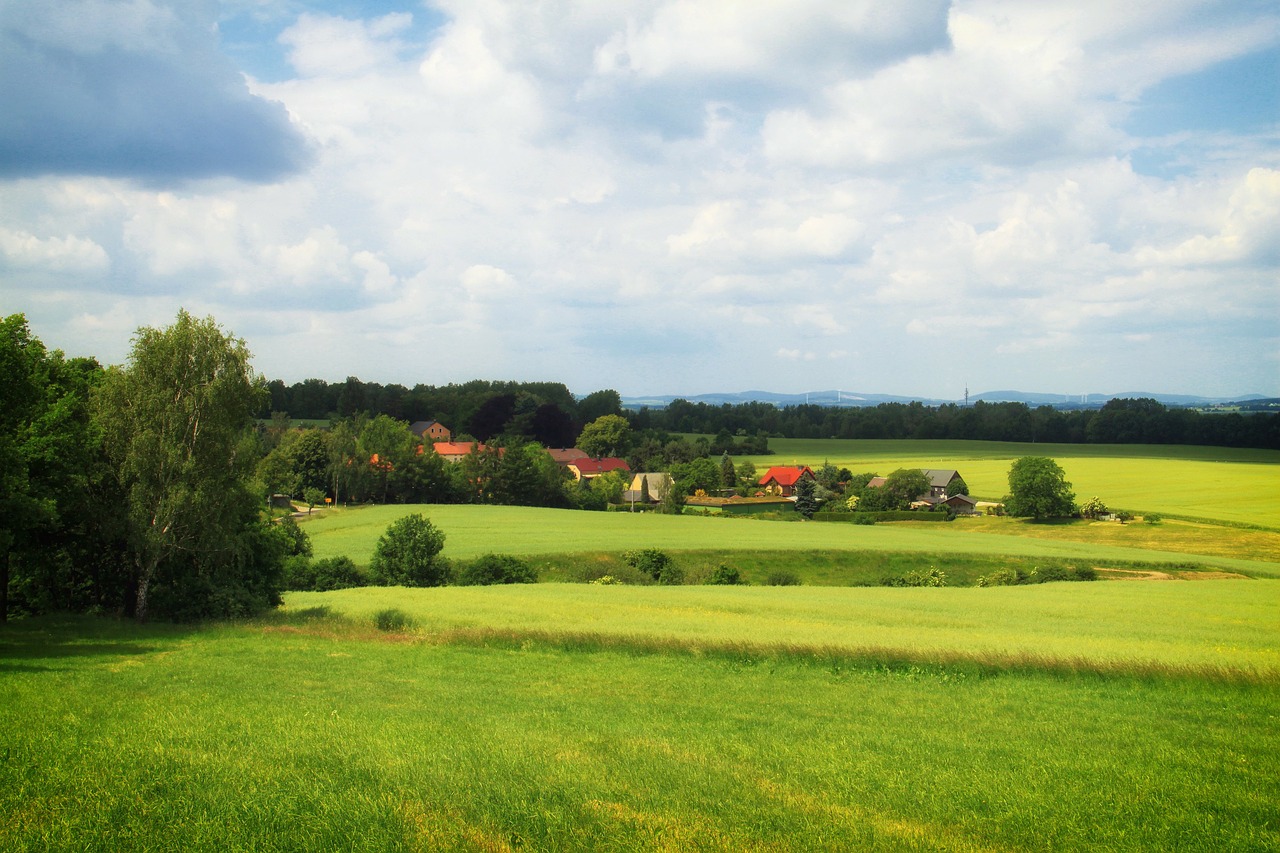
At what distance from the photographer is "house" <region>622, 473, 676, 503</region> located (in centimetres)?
10512

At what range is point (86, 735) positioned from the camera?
1108 centimetres

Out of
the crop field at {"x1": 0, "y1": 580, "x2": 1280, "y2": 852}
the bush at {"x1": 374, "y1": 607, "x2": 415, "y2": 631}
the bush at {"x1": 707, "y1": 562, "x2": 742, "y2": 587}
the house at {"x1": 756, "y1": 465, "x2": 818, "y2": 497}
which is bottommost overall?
the bush at {"x1": 707, "y1": 562, "x2": 742, "y2": 587}

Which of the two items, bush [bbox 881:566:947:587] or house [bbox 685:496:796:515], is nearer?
bush [bbox 881:566:947:587]

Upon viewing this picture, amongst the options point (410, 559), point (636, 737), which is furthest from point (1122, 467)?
point (636, 737)

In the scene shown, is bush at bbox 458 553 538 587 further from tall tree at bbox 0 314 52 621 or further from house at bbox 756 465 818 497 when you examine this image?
house at bbox 756 465 818 497

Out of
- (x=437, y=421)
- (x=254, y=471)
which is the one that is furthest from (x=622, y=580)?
(x=437, y=421)

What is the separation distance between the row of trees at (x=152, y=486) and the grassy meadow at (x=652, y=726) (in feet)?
9.05

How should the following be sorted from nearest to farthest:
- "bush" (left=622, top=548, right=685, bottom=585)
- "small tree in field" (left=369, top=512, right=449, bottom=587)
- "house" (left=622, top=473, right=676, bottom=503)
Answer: "small tree in field" (left=369, top=512, right=449, bottom=587) → "bush" (left=622, top=548, right=685, bottom=585) → "house" (left=622, top=473, right=676, bottom=503)

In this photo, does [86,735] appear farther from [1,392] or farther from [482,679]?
[1,392]

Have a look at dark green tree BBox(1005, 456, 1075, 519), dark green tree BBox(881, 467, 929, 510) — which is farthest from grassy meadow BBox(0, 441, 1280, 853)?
dark green tree BBox(881, 467, 929, 510)

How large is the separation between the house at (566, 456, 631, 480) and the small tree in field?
2733 inches

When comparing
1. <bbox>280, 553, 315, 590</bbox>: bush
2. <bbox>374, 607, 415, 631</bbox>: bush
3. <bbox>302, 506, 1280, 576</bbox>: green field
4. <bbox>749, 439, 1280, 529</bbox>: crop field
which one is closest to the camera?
<bbox>374, 607, 415, 631</bbox>: bush

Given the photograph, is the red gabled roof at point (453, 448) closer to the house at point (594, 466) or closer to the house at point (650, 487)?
the house at point (594, 466)

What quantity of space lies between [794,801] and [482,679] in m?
9.71
